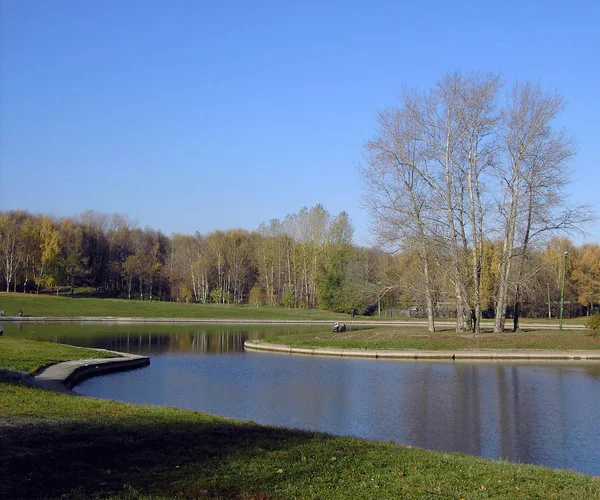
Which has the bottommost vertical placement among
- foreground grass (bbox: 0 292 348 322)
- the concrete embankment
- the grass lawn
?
the grass lawn

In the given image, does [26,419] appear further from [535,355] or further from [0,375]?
[535,355]

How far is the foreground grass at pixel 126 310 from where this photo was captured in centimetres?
6262

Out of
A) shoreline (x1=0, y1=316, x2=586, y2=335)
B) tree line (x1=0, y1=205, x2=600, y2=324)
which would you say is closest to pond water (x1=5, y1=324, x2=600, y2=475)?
shoreline (x1=0, y1=316, x2=586, y2=335)

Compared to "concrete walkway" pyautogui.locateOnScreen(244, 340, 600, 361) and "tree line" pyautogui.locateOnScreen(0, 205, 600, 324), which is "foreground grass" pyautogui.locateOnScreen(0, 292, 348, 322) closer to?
"tree line" pyautogui.locateOnScreen(0, 205, 600, 324)

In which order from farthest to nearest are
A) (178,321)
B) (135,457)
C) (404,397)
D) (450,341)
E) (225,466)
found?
(178,321)
(450,341)
(404,397)
(135,457)
(225,466)

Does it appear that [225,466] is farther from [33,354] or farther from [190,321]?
[190,321]

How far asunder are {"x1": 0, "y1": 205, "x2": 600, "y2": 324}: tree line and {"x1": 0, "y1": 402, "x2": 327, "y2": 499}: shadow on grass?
49.5 metres

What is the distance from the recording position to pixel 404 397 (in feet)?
62.3

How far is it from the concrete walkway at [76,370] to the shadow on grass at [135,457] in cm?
705

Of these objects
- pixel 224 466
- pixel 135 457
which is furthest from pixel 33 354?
pixel 224 466

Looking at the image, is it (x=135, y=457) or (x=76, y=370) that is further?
(x=76, y=370)

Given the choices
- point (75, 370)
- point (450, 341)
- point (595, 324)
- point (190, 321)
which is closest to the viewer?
point (75, 370)

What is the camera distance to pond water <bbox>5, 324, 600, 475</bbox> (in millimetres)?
13969

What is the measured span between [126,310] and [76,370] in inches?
1798
